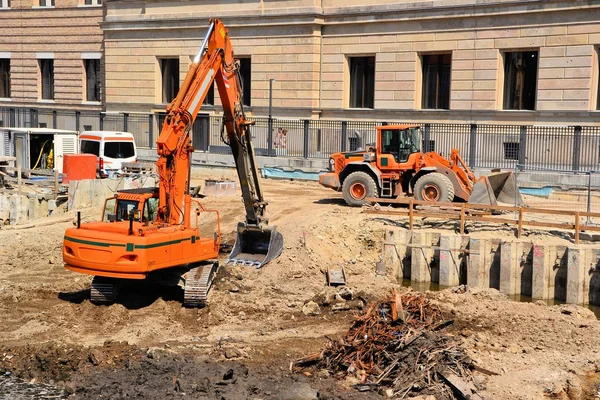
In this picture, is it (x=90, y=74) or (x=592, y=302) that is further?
(x=90, y=74)

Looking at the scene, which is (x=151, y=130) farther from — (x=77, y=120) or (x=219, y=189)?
(x=219, y=189)

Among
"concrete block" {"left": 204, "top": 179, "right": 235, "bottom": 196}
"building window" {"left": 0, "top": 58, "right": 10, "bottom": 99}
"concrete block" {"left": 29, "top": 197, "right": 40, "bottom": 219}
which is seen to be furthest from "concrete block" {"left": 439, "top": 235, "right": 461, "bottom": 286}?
"building window" {"left": 0, "top": 58, "right": 10, "bottom": 99}

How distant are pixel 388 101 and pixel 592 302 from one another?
67.0 ft

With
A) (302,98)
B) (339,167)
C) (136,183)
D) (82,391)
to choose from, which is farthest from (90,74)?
(82,391)

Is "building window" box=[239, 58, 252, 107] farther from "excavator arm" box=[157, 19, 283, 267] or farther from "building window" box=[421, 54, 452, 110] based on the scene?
"excavator arm" box=[157, 19, 283, 267]

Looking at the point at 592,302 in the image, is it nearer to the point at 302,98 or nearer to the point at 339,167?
the point at 339,167

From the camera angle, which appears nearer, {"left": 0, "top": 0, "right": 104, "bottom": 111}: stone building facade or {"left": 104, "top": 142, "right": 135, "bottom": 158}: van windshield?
{"left": 104, "top": 142, "right": 135, "bottom": 158}: van windshield

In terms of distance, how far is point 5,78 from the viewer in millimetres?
53469

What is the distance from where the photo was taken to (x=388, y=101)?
1549 inches

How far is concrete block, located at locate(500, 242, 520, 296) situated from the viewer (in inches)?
827

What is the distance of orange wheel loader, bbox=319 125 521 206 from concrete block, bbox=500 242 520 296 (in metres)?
3.43

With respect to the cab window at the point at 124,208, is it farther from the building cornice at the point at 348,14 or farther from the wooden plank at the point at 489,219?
the building cornice at the point at 348,14

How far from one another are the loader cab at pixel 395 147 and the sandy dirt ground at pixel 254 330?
2.49 meters

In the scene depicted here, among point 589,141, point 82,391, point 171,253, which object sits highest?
point 589,141
